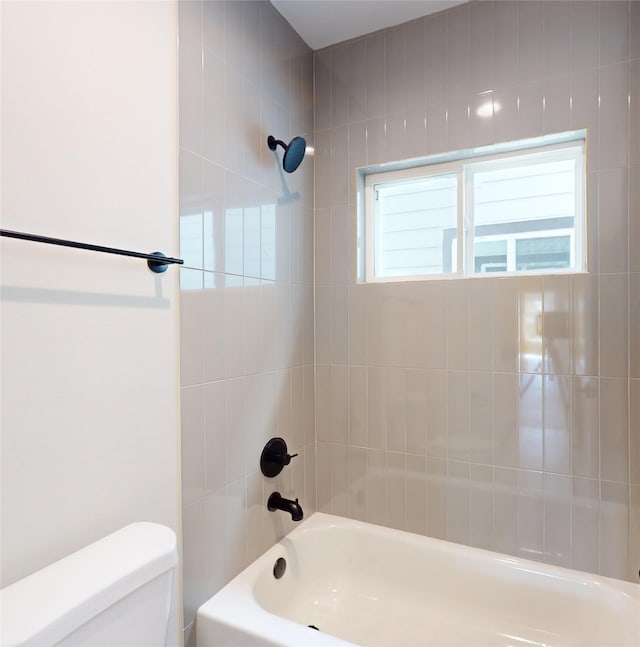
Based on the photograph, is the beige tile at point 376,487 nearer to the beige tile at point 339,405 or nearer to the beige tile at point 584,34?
the beige tile at point 339,405

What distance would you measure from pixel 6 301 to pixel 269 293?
978 millimetres

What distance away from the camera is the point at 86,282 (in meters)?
1.04

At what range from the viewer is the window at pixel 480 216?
5.78 ft

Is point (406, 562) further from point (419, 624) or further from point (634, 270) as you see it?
point (634, 270)

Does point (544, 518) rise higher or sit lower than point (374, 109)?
lower

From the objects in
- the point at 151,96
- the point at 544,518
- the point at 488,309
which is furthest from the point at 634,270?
the point at 151,96

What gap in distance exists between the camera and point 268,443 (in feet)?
5.68

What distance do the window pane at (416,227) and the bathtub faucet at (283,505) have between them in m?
1.08

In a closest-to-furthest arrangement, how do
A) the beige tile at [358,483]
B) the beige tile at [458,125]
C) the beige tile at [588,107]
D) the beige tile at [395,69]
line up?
the beige tile at [588,107], the beige tile at [458,125], the beige tile at [395,69], the beige tile at [358,483]

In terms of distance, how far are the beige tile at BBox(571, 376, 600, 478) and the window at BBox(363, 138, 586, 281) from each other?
1.47ft

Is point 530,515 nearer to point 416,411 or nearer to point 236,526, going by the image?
point 416,411

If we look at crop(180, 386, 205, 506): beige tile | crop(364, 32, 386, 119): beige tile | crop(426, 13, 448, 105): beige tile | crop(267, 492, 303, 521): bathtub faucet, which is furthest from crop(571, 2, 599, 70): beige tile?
crop(267, 492, 303, 521): bathtub faucet

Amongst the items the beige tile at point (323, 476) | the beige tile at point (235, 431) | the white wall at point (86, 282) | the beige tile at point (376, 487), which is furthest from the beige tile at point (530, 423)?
the white wall at point (86, 282)

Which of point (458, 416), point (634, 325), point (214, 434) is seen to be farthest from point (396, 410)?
point (634, 325)
